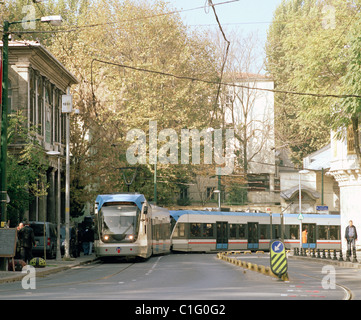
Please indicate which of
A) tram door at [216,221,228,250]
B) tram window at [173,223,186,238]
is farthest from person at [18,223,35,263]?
tram door at [216,221,228,250]

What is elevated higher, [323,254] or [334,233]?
[334,233]

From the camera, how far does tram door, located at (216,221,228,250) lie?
176 feet

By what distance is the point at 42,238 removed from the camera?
35000 mm

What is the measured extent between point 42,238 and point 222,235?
2138 centimetres

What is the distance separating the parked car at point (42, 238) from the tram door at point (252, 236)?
2282 centimetres

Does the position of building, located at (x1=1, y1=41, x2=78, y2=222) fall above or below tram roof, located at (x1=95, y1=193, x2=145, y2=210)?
above

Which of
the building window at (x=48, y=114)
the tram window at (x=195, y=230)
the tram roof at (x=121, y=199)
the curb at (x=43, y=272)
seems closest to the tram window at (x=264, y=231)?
the tram window at (x=195, y=230)

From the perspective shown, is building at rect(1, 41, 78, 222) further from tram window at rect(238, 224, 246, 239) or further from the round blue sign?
the round blue sign

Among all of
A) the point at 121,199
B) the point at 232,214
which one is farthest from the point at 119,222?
the point at 232,214

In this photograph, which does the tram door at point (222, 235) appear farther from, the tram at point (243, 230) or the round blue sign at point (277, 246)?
the round blue sign at point (277, 246)

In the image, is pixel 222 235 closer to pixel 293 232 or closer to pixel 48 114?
pixel 293 232

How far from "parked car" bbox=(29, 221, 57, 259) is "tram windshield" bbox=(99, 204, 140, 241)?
2.54 metres
